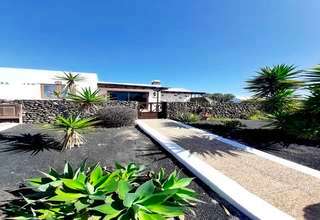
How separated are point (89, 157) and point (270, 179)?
4275mm

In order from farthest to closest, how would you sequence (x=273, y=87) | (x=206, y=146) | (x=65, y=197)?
1. (x=273, y=87)
2. (x=206, y=146)
3. (x=65, y=197)

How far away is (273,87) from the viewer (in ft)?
30.8

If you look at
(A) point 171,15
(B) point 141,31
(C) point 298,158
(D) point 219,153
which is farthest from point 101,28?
(C) point 298,158

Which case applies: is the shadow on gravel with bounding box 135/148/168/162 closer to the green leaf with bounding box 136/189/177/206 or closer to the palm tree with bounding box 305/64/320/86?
the green leaf with bounding box 136/189/177/206

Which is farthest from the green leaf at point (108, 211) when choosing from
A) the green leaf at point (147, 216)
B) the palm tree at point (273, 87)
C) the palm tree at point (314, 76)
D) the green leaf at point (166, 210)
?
the palm tree at point (273, 87)

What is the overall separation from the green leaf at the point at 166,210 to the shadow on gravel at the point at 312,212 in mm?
1796

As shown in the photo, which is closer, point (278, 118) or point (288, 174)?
point (288, 174)

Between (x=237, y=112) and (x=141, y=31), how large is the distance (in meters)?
11.5

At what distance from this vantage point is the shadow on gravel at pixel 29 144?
5.49 meters

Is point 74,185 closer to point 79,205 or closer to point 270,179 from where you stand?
point 79,205

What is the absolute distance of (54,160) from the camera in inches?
186

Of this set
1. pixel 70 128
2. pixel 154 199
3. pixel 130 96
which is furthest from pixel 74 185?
pixel 130 96

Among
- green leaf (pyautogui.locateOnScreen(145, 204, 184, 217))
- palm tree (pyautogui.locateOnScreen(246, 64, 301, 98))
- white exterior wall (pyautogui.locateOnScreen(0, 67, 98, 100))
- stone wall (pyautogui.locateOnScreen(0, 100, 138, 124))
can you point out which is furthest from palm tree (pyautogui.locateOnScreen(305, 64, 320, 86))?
white exterior wall (pyautogui.locateOnScreen(0, 67, 98, 100))

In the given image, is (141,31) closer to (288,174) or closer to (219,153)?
(219,153)
